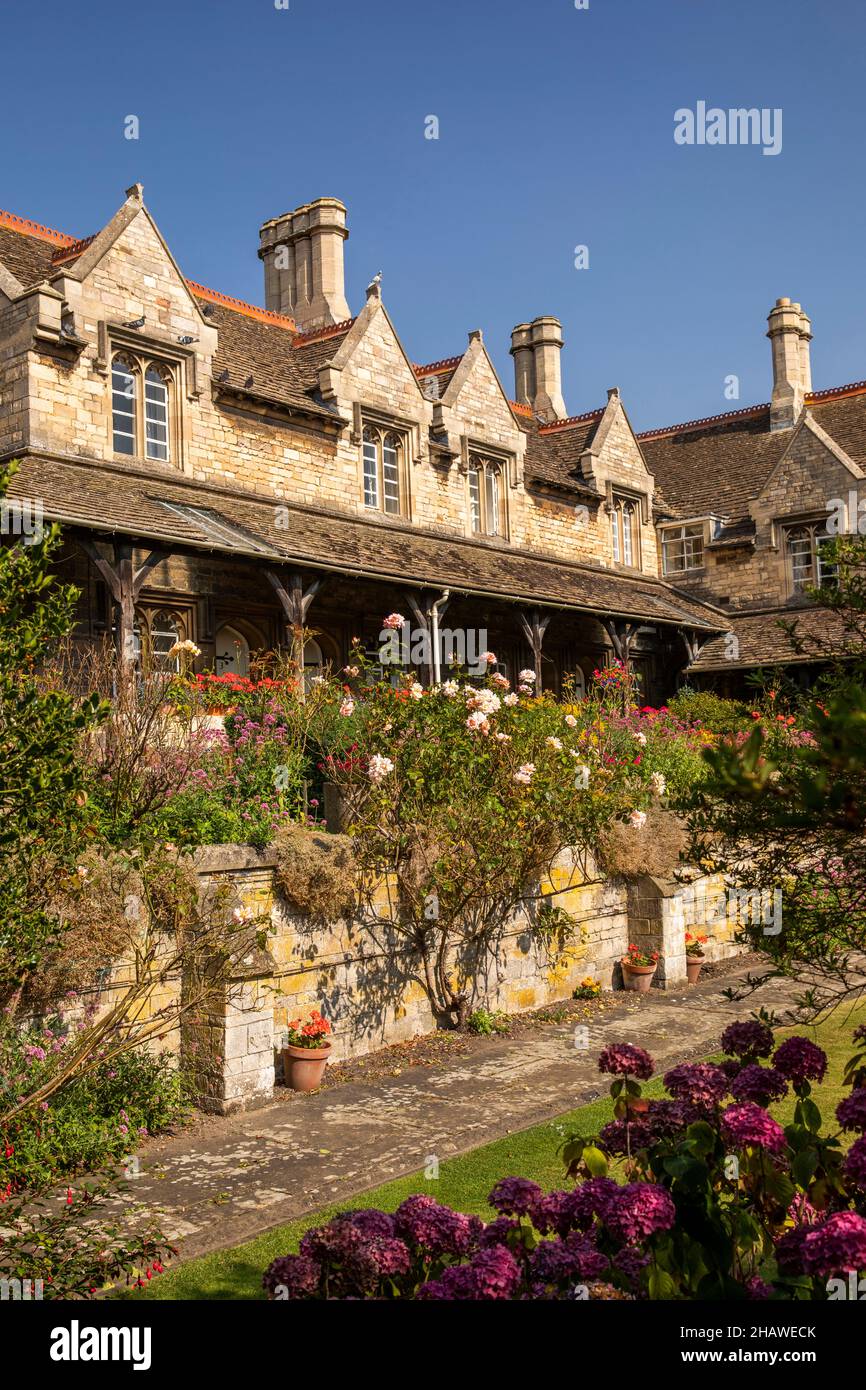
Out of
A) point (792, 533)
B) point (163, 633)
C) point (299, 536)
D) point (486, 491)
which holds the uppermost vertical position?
point (486, 491)

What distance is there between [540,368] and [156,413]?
54.5ft

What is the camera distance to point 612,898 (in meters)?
12.3

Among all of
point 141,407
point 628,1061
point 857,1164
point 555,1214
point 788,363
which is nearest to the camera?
point 857,1164

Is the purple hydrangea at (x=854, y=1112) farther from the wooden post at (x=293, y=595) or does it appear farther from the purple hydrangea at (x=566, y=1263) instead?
the wooden post at (x=293, y=595)

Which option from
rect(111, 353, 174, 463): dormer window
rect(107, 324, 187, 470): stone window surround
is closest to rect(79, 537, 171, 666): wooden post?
rect(107, 324, 187, 470): stone window surround

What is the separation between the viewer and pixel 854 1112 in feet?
11.6

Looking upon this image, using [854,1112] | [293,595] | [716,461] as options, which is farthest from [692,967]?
[716,461]

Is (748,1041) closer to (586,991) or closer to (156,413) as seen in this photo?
(586,991)

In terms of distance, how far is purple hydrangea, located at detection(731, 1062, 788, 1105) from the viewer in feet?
12.8

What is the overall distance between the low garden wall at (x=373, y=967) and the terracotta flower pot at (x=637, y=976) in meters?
0.14
